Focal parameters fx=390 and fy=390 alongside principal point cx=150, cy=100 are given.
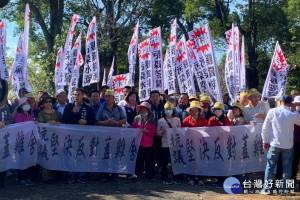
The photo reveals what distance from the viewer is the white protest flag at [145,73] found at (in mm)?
9906

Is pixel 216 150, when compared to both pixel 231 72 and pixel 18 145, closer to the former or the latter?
pixel 231 72

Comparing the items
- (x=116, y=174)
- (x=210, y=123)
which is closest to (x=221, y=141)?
(x=210, y=123)

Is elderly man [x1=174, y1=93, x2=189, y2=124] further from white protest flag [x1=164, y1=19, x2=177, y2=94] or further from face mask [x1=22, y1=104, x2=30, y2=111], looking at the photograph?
face mask [x1=22, y1=104, x2=30, y2=111]

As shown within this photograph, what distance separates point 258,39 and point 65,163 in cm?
1847

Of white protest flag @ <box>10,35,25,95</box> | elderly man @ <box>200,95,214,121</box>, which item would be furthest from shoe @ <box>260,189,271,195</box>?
white protest flag @ <box>10,35,25,95</box>

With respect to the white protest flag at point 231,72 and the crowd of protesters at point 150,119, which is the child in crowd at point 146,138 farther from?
the white protest flag at point 231,72

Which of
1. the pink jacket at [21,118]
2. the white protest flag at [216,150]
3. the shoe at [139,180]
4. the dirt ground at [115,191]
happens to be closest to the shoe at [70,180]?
the dirt ground at [115,191]

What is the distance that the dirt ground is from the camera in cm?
676

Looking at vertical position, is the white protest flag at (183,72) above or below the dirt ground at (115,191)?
above

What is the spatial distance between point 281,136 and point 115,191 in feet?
10.3

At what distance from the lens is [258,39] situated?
77.3 feet

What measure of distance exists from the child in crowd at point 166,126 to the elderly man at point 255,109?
1449 millimetres

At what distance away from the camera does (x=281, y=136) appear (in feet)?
22.5

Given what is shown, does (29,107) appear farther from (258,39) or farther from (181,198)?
(258,39)
